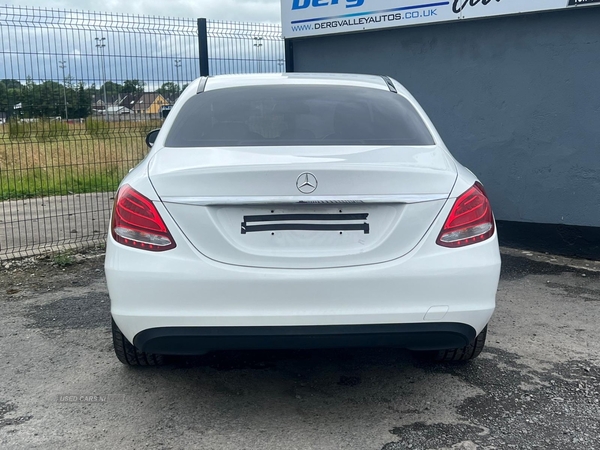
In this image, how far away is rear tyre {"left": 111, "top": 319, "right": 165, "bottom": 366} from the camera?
11.4ft

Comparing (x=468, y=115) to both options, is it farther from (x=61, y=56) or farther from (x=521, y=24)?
(x=61, y=56)

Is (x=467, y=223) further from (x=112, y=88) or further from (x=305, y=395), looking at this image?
(x=112, y=88)

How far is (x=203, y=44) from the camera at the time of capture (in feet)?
25.2

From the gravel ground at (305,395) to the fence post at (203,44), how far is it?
12.6 feet

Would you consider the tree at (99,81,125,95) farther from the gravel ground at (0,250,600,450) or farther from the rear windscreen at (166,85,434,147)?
the rear windscreen at (166,85,434,147)

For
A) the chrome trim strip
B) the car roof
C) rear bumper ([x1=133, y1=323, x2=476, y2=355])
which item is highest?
the car roof

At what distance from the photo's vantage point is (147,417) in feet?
10.7

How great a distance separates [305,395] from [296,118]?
4.84 feet

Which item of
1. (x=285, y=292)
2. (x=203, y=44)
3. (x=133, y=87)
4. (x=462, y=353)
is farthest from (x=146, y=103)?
(x=285, y=292)

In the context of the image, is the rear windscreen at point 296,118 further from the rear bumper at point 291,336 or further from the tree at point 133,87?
the tree at point 133,87

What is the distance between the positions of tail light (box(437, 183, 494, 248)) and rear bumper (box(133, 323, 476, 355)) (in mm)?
373

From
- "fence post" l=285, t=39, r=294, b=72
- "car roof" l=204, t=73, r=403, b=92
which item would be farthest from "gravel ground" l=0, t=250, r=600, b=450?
"fence post" l=285, t=39, r=294, b=72

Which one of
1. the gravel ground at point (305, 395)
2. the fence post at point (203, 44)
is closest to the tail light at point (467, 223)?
the gravel ground at point (305, 395)

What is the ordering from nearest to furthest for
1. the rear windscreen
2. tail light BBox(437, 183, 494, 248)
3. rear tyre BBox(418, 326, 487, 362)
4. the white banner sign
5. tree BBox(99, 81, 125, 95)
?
tail light BBox(437, 183, 494, 248), the rear windscreen, rear tyre BBox(418, 326, 487, 362), the white banner sign, tree BBox(99, 81, 125, 95)
